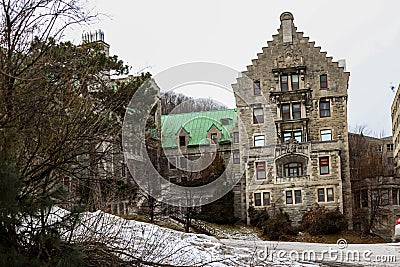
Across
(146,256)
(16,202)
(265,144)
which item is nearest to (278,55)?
(265,144)

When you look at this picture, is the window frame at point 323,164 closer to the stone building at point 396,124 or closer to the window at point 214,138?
the window at point 214,138

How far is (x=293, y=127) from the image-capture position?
4172 cm

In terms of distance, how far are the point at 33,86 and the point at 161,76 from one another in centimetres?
1673

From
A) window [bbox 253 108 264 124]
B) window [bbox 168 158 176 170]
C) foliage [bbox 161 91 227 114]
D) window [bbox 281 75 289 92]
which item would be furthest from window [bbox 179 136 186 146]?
window [bbox 281 75 289 92]

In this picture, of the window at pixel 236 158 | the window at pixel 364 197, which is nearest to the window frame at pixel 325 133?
the window at pixel 364 197

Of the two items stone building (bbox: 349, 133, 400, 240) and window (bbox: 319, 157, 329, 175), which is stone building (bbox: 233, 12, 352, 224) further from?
stone building (bbox: 349, 133, 400, 240)

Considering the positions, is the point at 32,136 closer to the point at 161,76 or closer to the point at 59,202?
the point at 59,202

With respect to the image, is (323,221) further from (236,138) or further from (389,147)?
(389,147)

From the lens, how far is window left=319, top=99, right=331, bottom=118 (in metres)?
41.7

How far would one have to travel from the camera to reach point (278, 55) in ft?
139
